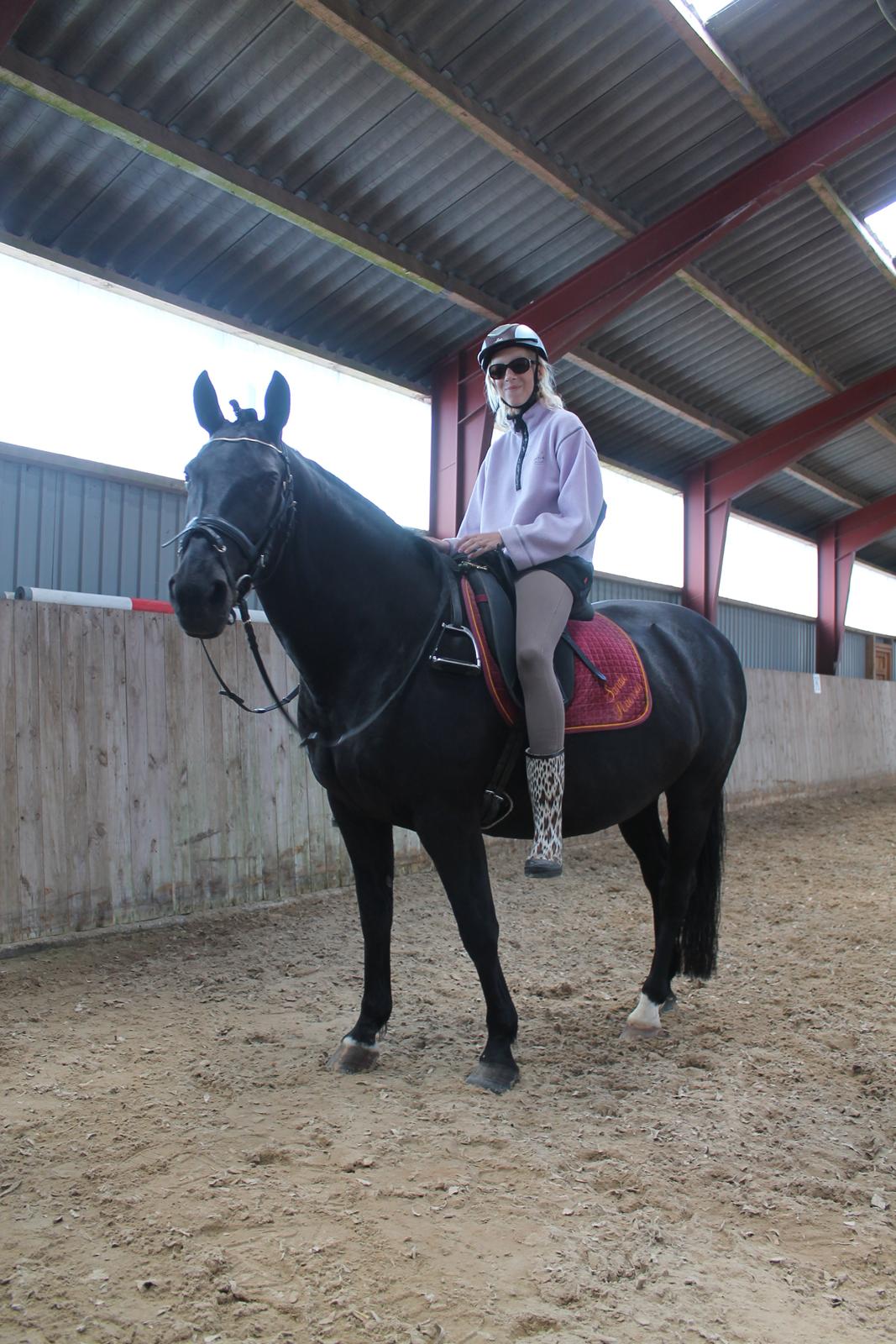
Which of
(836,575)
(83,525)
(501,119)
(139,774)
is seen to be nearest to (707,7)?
(501,119)

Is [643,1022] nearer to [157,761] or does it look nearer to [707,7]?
[157,761]

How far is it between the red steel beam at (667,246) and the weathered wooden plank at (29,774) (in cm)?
517

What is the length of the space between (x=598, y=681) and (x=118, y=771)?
2894 mm

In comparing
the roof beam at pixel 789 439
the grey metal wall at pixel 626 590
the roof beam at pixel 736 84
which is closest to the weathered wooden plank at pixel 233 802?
the roof beam at pixel 736 84

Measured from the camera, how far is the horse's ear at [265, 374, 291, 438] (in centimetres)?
252

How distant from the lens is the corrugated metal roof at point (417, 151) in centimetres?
562

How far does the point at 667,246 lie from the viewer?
8156 millimetres

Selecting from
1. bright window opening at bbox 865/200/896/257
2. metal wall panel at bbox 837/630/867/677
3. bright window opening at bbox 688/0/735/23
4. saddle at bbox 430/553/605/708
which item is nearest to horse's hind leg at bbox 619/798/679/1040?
saddle at bbox 430/553/605/708

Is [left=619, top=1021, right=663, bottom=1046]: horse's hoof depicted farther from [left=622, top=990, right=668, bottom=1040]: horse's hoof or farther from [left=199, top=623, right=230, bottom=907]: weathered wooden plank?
[left=199, top=623, right=230, bottom=907]: weathered wooden plank

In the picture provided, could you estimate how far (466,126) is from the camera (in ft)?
21.4

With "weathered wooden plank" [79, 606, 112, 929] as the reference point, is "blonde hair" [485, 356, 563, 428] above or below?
above

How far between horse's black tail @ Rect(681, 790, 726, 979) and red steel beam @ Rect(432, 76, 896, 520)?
227 inches

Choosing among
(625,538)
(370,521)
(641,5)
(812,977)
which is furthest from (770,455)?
(370,521)

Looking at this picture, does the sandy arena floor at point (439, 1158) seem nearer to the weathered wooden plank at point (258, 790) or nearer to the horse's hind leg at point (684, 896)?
the horse's hind leg at point (684, 896)
